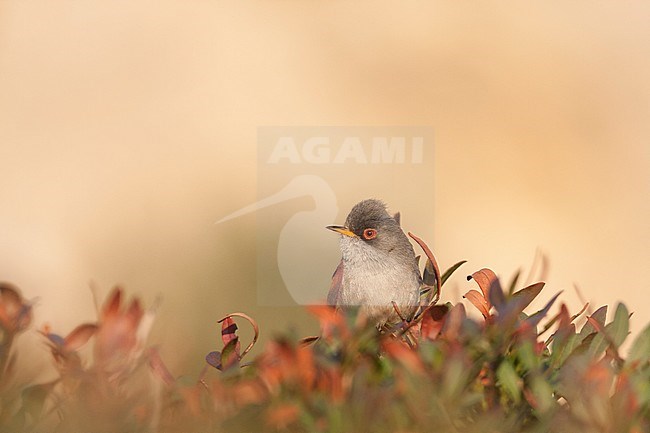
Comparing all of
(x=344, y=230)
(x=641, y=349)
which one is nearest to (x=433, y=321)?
(x=641, y=349)

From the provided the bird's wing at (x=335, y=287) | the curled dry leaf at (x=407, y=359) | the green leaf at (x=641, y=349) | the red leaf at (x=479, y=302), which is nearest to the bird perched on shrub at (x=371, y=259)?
the bird's wing at (x=335, y=287)

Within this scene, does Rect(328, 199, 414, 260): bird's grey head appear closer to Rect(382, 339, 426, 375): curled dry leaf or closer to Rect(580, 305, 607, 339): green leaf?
Rect(580, 305, 607, 339): green leaf

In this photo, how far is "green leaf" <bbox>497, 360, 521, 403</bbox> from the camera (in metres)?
1.07

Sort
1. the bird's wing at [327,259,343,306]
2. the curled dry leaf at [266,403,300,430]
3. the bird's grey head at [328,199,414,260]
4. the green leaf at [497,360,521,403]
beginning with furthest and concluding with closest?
the bird's grey head at [328,199,414,260], the bird's wing at [327,259,343,306], the green leaf at [497,360,521,403], the curled dry leaf at [266,403,300,430]

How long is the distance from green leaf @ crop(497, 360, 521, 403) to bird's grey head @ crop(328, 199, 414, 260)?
4.35 feet

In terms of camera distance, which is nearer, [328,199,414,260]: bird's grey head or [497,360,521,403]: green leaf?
[497,360,521,403]: green leaf

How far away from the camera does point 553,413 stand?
3.37 ft

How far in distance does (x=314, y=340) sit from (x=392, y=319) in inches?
30.4

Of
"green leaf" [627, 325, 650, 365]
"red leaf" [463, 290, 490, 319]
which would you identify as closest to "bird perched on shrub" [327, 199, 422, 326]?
"red leaf" [463, 290, 490, 319]

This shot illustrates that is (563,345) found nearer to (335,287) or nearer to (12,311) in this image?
(12,311)

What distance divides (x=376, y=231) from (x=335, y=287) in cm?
22

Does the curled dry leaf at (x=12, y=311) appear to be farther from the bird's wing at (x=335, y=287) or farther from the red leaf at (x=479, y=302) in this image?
the bird's wing at (x=335, y=287)

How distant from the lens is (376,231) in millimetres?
2430

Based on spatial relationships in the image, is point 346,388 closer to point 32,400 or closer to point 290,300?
point 32,400
